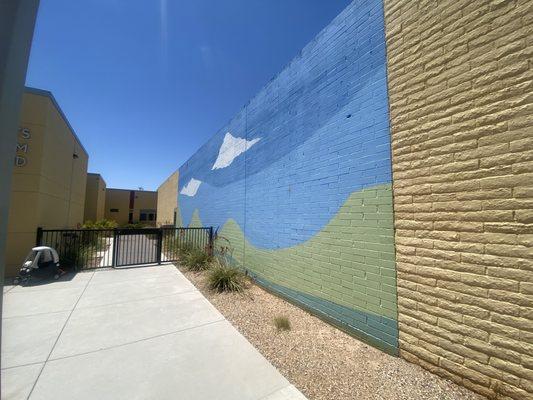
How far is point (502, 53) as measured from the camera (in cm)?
283

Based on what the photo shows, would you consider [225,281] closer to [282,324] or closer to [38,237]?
[282,324]

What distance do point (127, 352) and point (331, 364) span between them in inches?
108

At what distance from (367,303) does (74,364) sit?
4005mm

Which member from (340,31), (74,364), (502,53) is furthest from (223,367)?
(340,31)

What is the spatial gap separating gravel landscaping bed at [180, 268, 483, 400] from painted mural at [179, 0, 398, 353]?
32 centimetres

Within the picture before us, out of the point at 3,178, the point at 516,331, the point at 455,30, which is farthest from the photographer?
the point at 455,30

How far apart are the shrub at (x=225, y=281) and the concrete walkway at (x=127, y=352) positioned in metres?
0.58

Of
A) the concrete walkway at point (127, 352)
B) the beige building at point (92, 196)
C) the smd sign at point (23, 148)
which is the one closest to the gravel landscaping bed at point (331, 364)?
the concrete walkway at point (127, 352)

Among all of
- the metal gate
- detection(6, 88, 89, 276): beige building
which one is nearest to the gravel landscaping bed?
the metal gate

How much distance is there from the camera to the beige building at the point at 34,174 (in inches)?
307

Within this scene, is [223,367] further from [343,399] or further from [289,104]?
[289,104]

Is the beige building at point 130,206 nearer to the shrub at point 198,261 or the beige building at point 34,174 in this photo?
the beige building at point 34,174

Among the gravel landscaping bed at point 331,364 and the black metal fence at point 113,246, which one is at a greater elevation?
the black metal fence at point 113,246

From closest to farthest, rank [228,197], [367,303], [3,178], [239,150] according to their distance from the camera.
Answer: [3,178] < [367,303] < [239,150] < [228,197]
